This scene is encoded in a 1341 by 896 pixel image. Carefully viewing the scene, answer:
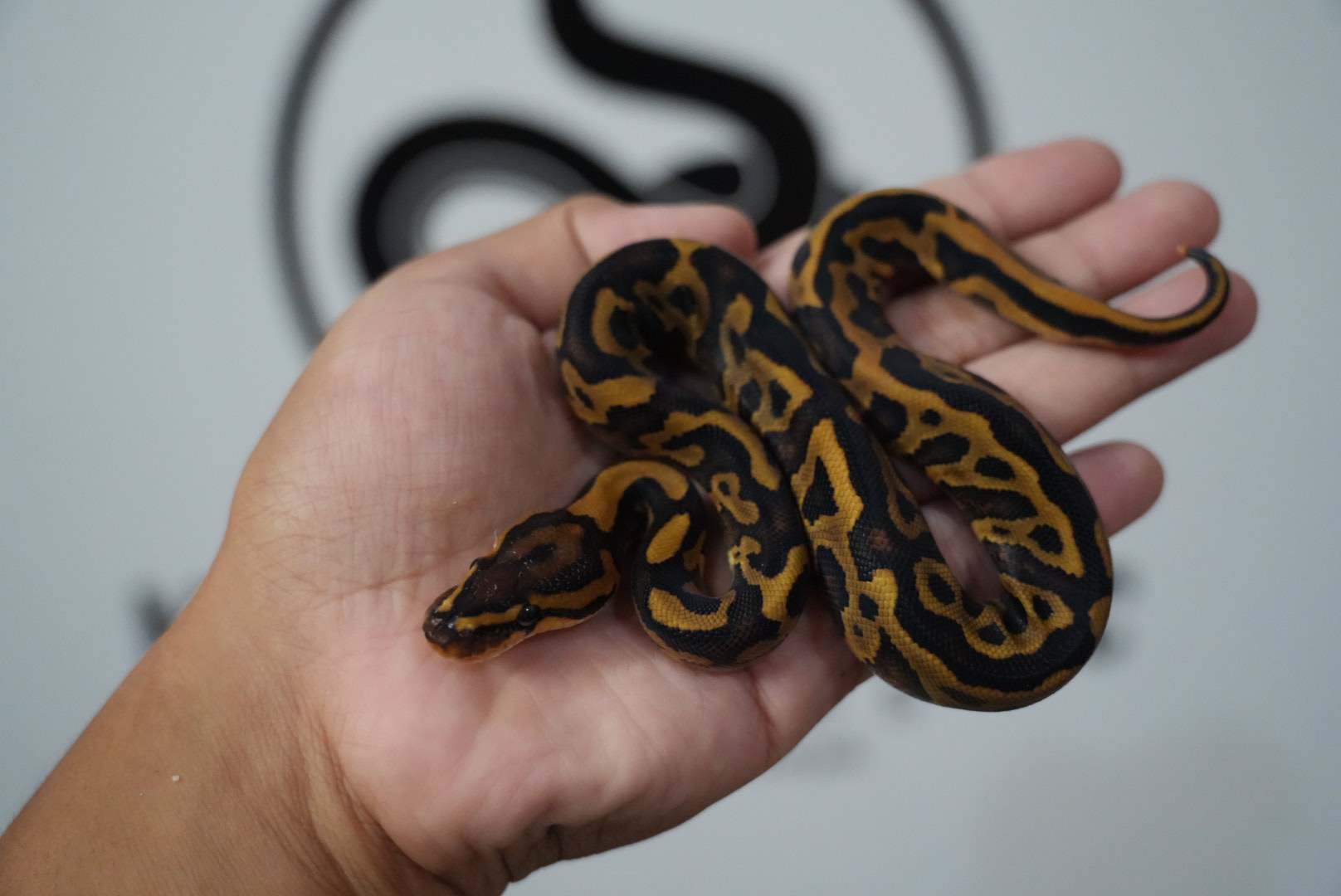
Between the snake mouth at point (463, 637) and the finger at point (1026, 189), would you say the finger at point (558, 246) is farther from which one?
the snake mouth at point (463, 637)

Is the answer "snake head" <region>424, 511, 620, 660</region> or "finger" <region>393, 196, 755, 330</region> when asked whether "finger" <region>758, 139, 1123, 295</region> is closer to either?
"finger" <region>393, 196, 755, 330</region>

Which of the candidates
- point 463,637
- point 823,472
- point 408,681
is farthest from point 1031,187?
point 408,681

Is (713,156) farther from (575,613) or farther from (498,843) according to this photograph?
(498,843)

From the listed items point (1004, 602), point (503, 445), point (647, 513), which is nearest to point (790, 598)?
point (647, 513)

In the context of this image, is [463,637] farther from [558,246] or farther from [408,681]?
[558,246]

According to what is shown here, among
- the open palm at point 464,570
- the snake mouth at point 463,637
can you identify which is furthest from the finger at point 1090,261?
the snake mouth at point 463,637

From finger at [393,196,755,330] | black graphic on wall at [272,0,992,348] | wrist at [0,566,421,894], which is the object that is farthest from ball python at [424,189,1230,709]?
black graphic on wall at [272,0,992,348]
